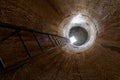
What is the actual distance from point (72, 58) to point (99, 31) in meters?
1.24

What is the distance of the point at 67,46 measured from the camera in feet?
21.2

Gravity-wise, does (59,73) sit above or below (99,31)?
below

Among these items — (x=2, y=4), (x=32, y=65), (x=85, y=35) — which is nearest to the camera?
(x=2, y=4)

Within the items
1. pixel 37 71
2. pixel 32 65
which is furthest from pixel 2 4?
pixel 37 71

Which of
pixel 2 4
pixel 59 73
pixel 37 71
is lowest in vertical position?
pixel 59 73

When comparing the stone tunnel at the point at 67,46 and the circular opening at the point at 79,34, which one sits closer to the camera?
the stone tunnel at the point at 67,46

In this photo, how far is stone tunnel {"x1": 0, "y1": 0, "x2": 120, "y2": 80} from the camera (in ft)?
11.4

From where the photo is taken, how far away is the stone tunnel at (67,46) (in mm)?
3476

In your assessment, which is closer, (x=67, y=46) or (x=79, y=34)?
(x=67, y=46)

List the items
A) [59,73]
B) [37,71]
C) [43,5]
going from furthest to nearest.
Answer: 1. [59,73]
2. [43,5]
3. [37,71]

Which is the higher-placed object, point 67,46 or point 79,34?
point 79,34

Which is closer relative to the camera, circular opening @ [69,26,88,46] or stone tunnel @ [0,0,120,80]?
stone tunnel @ [0,0,120,80]

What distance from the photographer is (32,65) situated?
11.8ft

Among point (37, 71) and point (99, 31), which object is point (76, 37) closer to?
point (99, 31)
